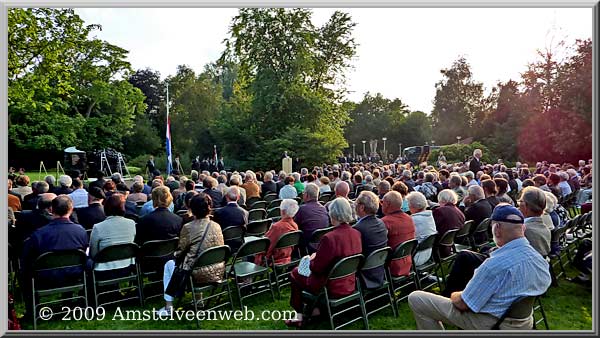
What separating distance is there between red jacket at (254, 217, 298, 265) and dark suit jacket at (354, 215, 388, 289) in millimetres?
1119

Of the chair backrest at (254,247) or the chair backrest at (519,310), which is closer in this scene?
the chair backrest at (519,310)

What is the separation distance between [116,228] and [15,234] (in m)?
1.96

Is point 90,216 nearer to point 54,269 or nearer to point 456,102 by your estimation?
point 54,269

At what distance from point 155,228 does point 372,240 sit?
2.45 metres

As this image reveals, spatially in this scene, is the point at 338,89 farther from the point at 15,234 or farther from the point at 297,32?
the point at 15,234

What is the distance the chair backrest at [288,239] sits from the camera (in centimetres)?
529

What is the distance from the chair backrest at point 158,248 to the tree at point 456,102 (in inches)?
2052

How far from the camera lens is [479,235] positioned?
253 inches

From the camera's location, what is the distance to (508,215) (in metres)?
3.32

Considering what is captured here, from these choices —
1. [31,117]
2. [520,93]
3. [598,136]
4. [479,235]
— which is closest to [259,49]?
[31,117]

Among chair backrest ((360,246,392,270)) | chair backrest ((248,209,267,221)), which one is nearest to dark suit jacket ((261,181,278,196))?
chair backrest ((248,209,267,221))

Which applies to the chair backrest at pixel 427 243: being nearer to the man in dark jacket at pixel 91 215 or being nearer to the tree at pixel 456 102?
the man in dark jacket at pixel 91 215

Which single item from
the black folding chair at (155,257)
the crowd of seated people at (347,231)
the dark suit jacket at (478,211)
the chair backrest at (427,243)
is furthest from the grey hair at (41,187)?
the dark suit jacket at (478,211)

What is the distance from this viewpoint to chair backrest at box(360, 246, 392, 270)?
4362 mm
